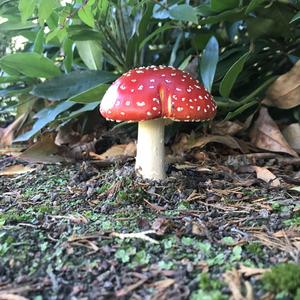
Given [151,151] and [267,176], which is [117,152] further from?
[267,176]

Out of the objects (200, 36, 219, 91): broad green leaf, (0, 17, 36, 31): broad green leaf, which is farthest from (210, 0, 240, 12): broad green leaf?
(0, 17, 36, 31): broad green leaf

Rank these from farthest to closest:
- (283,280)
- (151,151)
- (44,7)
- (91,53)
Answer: (91,53)
(151,151)
(44,7)
(283,280)

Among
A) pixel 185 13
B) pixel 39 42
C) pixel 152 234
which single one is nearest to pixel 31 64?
pixel 39 42

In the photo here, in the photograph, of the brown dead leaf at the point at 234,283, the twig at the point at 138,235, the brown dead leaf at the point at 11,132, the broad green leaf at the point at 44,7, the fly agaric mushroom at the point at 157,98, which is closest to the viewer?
the brown dead leaf at the point at 234,283

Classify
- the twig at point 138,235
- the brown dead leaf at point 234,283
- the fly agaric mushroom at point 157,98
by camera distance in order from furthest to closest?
the fly agaric mushroom at point 157,98, the twig at point 138,235, the brown dead leaf at point 234,283

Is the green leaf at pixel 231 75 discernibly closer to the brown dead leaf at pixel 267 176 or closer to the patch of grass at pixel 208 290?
the brown dead leaf at pixel 267 176

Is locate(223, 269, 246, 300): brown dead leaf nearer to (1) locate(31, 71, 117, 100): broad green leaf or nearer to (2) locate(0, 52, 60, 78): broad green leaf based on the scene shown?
(1) locate(31, 71, 117, 100): broad green leaf

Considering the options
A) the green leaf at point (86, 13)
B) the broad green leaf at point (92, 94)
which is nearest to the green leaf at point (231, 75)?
the broad green leaf at point (92, 94)
